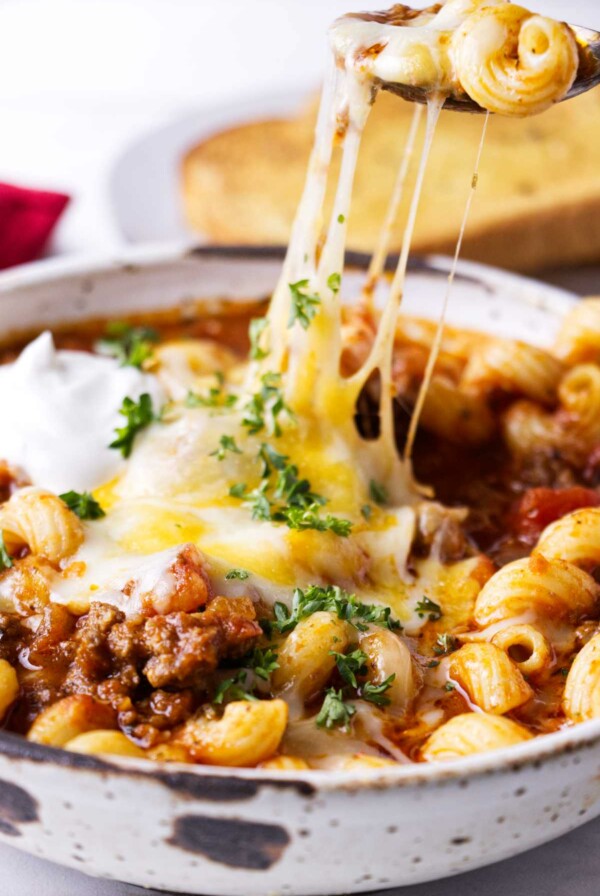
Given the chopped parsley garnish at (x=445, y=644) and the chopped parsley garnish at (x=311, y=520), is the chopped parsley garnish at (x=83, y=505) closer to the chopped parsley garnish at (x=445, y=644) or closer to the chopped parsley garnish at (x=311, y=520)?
the chopped parsley garnish at (x=311, y=520)

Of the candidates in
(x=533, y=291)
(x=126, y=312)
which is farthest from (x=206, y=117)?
(x=533, y=291)

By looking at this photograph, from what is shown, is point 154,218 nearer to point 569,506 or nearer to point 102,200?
point 102,200

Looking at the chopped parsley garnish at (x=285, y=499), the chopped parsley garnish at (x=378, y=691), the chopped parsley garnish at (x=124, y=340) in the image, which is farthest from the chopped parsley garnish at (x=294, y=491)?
the chopped parsley garnish at (x=124, y=340)

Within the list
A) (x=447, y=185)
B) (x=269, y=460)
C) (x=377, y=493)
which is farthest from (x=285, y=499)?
(x=447, y=185)

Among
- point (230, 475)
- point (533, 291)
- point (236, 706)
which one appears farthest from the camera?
point (533, 291)

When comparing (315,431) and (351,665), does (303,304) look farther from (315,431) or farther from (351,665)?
(351,665)

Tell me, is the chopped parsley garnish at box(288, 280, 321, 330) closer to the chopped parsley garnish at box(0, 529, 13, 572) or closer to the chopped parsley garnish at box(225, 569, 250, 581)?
the chopped parsley garnish at box(225, 569, 250, 581)
